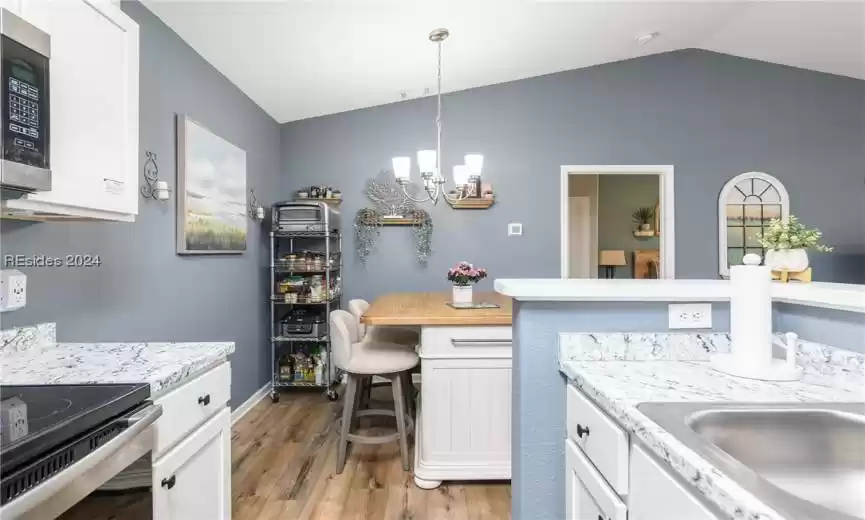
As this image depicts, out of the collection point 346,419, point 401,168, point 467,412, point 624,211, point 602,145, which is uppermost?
point 602,145

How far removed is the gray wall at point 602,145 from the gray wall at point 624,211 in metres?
2.21

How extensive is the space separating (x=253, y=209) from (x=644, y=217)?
5302mm

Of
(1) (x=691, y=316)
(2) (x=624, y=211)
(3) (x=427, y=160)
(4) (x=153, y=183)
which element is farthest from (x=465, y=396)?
(2) (x=624, y=211)

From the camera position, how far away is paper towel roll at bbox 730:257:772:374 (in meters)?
1.18

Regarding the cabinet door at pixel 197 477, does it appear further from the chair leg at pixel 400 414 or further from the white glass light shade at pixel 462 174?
the white glass light shade at pixel 462 174

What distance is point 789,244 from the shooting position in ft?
4.63

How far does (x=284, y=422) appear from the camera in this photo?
3316mm

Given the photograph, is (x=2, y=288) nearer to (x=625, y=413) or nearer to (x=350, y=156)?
(x=625, y=413)

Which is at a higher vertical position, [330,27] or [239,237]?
[330,27]

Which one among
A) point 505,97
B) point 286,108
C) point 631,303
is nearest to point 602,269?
point 505,97

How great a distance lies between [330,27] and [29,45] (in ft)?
6.47

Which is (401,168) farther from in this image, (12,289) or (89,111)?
→ (12,289)

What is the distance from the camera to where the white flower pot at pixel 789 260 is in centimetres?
140

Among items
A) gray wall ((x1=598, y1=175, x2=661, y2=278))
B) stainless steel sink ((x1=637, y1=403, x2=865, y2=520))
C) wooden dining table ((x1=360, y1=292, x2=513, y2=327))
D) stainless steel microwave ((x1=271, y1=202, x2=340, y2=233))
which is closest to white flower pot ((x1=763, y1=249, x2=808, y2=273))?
stainless steel sink ((x1=637, y1=403, x2=865, y2=520))
